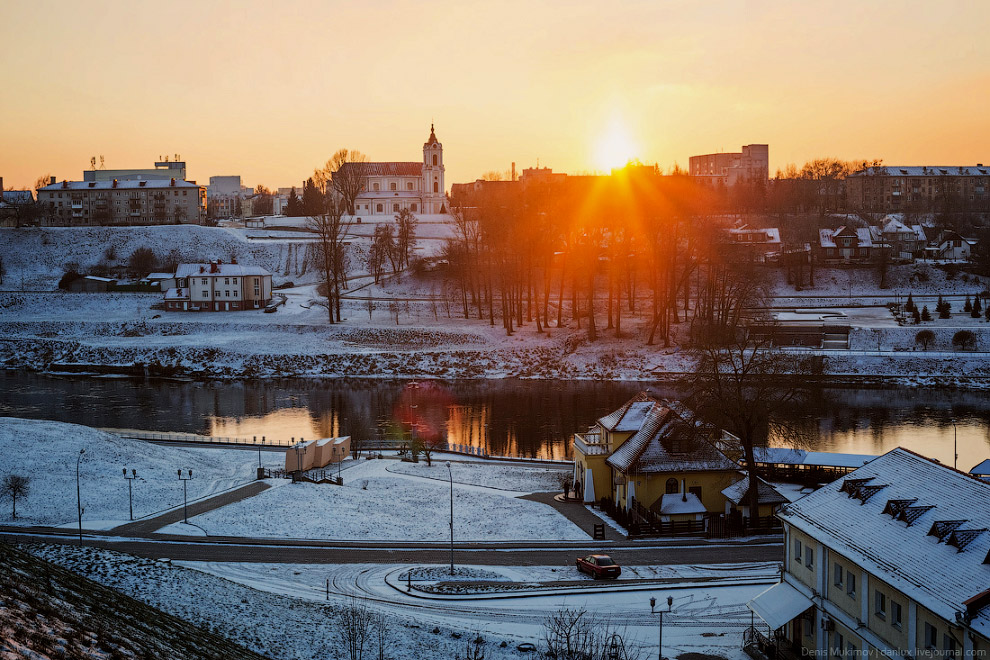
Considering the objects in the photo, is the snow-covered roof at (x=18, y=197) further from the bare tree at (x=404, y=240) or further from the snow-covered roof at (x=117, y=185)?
the bare tree at (x=404, y=240)

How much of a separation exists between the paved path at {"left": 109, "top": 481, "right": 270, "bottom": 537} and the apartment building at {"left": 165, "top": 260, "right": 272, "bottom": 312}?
1926 inches

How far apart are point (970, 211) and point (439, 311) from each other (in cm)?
7769

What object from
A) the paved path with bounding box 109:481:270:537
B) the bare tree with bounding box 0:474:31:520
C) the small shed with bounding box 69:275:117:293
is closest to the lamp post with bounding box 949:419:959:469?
the paved path with bounding box 109:481:270:537

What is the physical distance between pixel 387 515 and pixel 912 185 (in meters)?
120

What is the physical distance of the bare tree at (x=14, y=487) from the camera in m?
28.2

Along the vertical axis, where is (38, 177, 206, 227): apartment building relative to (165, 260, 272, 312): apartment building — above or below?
above

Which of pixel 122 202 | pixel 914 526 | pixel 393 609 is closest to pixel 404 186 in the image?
pixel 122 202

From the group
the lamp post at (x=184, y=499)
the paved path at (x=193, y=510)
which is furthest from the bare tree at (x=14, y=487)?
the lamp post at (x=184, y=499)

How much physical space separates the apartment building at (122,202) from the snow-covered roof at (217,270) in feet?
123

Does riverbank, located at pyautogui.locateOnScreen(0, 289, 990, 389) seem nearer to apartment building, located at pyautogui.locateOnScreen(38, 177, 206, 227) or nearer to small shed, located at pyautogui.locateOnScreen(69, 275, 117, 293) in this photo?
small shed, located at pyautogui.locateOnScreen(69, 275, 117, 293)

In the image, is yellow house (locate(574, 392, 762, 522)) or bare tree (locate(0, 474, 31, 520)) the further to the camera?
yellow house (locate(574, 392, 762, 522))

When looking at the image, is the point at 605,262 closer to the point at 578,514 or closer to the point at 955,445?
the point at 955,445

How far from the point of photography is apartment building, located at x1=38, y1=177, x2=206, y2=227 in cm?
11562

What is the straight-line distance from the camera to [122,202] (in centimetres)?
11650
